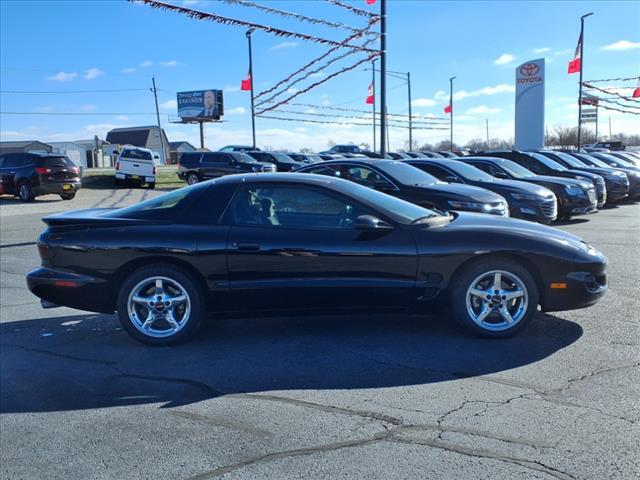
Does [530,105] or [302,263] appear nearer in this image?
[302,263]

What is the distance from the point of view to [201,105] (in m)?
76.4

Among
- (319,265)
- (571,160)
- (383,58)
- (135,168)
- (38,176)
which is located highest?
(383,58)

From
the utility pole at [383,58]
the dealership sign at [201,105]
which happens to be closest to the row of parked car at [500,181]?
the utility pole at [383,58]

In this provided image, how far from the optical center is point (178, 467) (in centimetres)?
299

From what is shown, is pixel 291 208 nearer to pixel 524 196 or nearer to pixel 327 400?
pixel 327 400

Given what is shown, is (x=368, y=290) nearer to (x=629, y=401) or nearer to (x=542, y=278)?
(x=542, y=278)

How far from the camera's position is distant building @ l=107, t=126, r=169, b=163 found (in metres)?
94.8

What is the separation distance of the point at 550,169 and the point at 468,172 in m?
5.09

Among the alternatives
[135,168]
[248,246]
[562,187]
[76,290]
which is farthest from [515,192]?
[135,168]

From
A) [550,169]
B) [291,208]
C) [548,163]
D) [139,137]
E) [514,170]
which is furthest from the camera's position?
[139,137]

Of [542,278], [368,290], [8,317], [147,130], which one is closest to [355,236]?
[368,290]

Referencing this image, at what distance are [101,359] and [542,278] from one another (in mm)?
3776

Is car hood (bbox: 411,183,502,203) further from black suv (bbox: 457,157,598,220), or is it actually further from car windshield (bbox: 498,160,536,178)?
car windshield (bbox: 498,160,536,178)

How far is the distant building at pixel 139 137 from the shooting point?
94.8m
